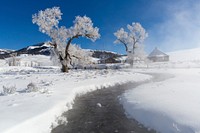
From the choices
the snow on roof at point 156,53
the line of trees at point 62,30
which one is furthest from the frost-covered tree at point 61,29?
the snow on roof at point 156,53

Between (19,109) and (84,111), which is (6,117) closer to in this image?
(19,109)

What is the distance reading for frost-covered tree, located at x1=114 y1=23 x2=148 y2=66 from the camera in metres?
59.1

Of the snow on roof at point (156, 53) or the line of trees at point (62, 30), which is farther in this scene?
the snow on roof at point (156, 53)

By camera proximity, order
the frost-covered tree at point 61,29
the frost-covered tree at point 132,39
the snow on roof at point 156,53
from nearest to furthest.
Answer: the frost-covered tree at point 61,29
the frost-covered tree at point 132,39
the snow on roof at point 156,53

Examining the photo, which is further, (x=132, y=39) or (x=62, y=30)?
(x=132, y=39)

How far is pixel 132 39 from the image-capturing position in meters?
59.6

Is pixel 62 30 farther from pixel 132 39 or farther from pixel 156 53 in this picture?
pixel 156 53

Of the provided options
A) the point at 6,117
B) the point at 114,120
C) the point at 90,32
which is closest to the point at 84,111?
the point at 114,120

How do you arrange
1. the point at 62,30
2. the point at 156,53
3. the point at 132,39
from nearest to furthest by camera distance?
the point at 62,30, the point at 132,39, the point at 156,53

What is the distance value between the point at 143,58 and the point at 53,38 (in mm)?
34417

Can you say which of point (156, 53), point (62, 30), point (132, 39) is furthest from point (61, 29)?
point (156, 53)

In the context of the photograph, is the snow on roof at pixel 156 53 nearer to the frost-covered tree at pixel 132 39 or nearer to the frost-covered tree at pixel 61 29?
the frost-covered tree at pixel 132 39

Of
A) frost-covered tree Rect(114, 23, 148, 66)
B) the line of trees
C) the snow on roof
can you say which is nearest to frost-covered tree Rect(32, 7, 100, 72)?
the line of trees

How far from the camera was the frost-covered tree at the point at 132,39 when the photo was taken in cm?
5912
